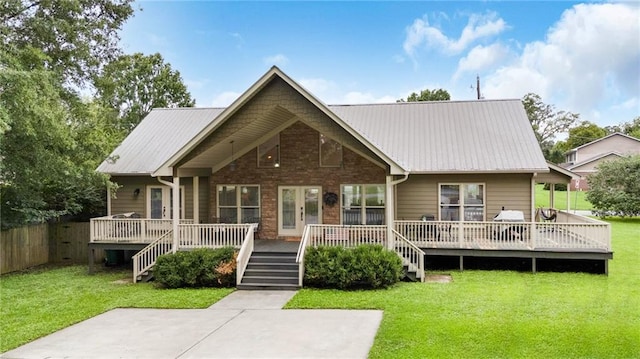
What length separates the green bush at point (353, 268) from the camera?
38.5 ft

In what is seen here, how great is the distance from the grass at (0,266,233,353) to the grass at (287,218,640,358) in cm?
317

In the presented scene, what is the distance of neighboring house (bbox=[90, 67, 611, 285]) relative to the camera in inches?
528

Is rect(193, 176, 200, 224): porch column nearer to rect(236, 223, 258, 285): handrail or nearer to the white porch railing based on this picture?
the white porch railing

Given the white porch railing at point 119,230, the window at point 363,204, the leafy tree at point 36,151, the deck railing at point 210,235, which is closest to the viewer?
the leafy tree at point 36,151

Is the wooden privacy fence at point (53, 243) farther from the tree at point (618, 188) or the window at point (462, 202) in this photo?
the tree at point (618, 188)

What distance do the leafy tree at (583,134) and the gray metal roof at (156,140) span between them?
60.5 meters

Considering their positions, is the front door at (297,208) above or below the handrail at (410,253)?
above

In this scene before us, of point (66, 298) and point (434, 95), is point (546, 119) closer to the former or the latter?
point (434, 95)

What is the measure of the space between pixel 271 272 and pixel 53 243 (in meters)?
10.3

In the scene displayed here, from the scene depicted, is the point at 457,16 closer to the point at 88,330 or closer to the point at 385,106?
the point at 385,106

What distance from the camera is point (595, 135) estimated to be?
6481 cm

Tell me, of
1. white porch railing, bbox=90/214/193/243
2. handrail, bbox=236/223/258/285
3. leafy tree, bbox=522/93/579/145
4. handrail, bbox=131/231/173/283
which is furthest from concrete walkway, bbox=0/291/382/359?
leafy tree, bbox=522/93/579/145

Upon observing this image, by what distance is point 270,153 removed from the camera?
16.8 metres

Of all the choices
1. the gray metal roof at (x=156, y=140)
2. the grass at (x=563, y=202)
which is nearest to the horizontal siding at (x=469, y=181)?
the gray metal roof at (x=156, y=140)
